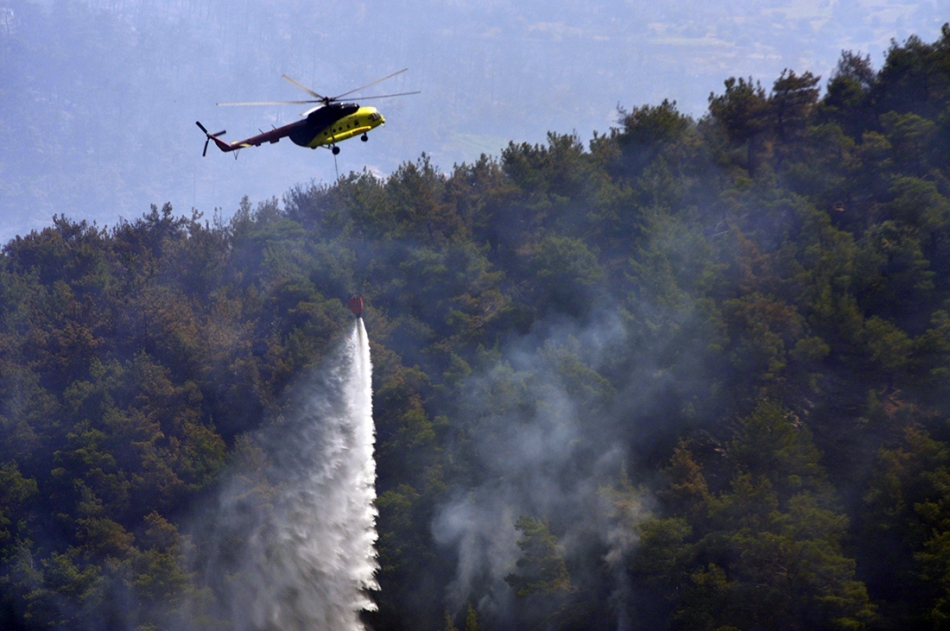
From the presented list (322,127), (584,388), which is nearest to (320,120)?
(322,127)

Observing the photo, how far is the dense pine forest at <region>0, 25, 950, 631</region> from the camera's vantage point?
34469 mm

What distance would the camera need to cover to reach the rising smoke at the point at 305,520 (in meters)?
41.7

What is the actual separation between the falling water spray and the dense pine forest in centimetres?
87

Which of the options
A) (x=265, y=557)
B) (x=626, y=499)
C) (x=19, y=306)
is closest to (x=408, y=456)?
(x=265, y=557)

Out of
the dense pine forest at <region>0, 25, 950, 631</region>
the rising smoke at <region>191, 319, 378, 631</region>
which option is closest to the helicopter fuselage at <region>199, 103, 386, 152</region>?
the dense pine forest at <region>0, 25, 950, 631</region>

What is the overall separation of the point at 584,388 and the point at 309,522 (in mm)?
17918

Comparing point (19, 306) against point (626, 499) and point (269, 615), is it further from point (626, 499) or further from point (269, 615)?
point (626, 499)

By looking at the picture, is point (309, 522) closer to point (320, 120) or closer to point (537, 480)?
point (537, 480)

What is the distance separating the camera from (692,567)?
1363 inches

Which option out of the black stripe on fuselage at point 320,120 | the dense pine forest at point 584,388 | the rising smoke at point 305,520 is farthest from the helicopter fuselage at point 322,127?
the rising smoke at point 305,520

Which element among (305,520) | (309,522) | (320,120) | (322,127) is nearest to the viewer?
(320,120)

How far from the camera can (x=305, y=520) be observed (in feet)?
145

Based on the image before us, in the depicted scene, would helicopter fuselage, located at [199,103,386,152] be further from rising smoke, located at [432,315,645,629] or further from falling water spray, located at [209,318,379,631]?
falling water spray, located at [209,318,379,631]

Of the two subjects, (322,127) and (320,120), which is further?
(322,127)
